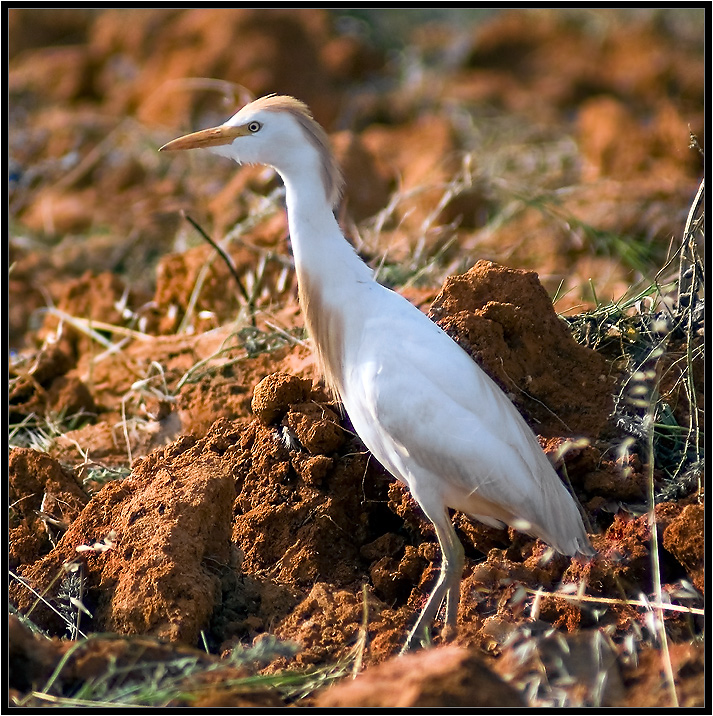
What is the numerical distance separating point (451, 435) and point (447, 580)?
492 millimetres

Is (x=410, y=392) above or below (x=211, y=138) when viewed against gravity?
below

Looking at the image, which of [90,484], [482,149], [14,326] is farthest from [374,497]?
[482,149]

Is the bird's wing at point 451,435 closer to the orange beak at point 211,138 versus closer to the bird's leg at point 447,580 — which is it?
the bird's leg at point 447,580

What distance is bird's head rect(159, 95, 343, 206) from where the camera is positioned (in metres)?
3.72

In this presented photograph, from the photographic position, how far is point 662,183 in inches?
318

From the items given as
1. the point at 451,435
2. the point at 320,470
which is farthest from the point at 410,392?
the point at 320,470

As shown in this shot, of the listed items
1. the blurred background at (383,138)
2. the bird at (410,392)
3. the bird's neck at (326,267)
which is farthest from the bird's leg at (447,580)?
the blurred background at (383,138)

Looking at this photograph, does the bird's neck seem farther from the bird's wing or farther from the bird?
the bird's wing

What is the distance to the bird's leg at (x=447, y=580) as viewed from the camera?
3.38m

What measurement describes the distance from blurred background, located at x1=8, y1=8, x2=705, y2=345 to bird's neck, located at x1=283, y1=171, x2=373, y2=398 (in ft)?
3.77

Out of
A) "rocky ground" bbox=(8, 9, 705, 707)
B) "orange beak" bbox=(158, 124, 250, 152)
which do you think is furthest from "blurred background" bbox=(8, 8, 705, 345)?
"orange beak" bbox=(158, 124, 250, 152)

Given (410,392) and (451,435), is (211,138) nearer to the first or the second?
(410,392)

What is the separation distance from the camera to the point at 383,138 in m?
10.4

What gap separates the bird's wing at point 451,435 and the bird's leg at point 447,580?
0.11 m
